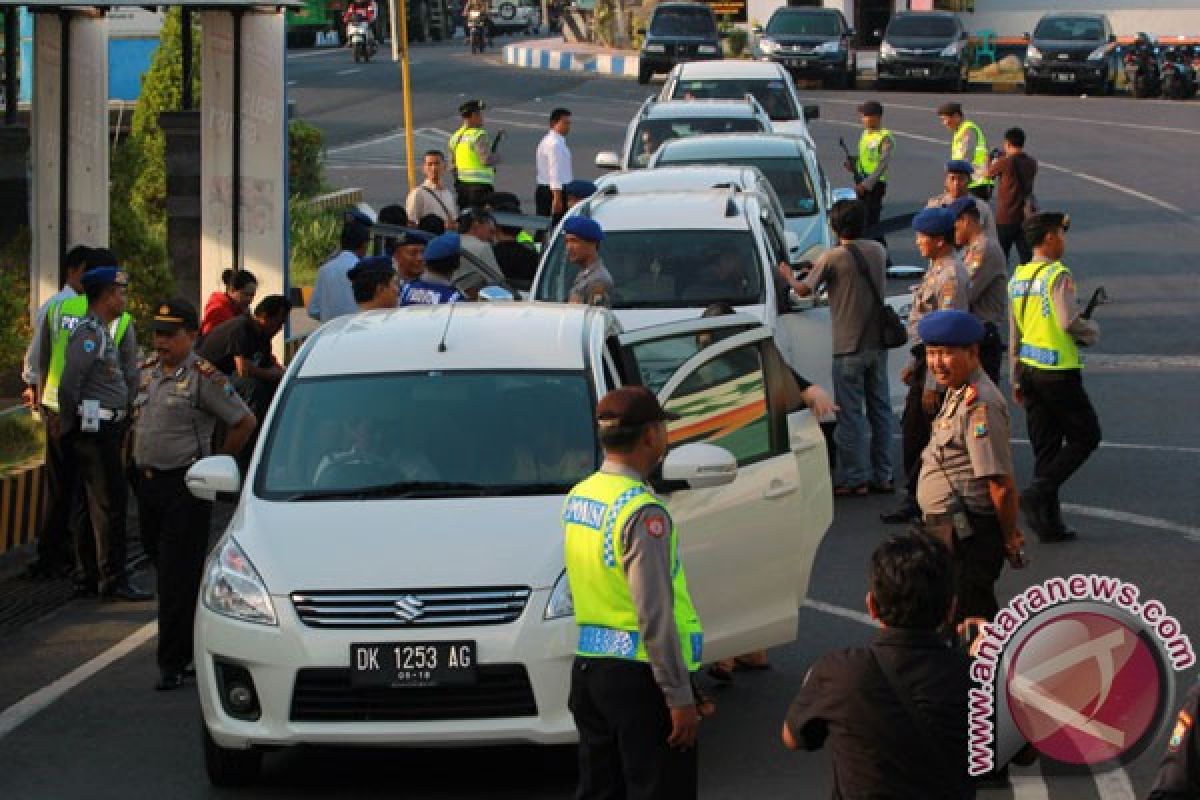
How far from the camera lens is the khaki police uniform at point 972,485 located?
363 inches

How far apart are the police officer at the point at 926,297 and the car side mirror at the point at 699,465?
16.3 ft

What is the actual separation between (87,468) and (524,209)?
64.1ft

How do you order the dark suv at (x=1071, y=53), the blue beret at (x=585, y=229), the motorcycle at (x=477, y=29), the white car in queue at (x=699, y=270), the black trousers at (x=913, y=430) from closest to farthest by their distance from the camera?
1. the black trousers at (x=913, y=430)
2. the blue beret at (x=585, y=229)
3. the white car in queue at (x=699, y=270)
4. the dark suv at (x=1071, y=53)
5. the motorcycle at (x=477, y=29)

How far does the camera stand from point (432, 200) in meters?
20.9

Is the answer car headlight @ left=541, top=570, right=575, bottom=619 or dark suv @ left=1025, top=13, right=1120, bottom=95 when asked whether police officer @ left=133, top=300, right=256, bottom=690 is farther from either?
dark suv @ left=1025, top=13, right=1120, bottom=95

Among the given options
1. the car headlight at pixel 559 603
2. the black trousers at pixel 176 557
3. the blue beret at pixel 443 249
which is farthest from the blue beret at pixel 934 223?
the car headlight at pixel 559 603

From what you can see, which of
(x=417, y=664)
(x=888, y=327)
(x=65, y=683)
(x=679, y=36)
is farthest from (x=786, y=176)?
(x=679, y=36)

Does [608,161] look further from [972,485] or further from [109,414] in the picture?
[972,485]

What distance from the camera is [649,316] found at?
1503 cm

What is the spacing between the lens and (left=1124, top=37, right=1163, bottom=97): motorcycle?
50906 mm

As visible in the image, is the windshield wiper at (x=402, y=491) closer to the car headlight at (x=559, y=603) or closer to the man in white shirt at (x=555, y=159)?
the car headlight at (x=559, y=603)

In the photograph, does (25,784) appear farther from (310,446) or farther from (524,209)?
(524,209)

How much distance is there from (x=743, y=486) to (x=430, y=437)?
4.11 ft

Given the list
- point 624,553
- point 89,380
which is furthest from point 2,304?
point 624,553
